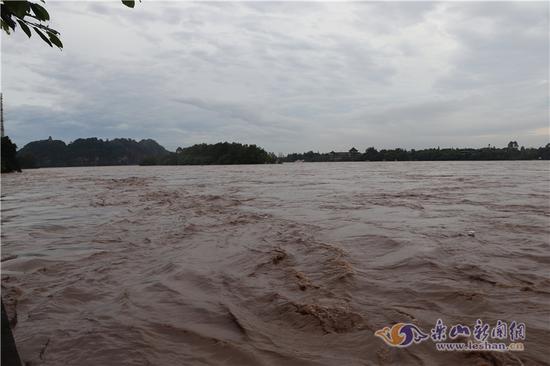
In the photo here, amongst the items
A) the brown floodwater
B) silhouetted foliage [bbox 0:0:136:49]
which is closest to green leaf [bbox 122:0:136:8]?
silhouetted foliage [bbox 0:0:136:49]

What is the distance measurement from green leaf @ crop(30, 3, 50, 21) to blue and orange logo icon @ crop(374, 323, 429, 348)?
2858 millimetres

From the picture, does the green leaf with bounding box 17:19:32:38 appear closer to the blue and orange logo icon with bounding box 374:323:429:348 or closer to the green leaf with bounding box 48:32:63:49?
the green leaf with bounding box 48:32:63:49

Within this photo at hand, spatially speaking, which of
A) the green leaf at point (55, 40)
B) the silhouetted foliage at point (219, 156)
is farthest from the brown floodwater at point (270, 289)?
the silhouetted foliage at point (219, 156)

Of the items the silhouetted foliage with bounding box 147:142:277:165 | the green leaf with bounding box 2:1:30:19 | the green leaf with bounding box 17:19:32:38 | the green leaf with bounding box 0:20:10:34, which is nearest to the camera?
the green leaf with bounding box 2:1:30:19

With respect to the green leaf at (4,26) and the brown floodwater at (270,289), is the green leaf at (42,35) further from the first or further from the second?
the brown floodwater at (270,289)

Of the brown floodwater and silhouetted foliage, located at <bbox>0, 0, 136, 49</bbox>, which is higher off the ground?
silhouetted foliage, located at <bbox>0, 0, 136, 49</bbox>

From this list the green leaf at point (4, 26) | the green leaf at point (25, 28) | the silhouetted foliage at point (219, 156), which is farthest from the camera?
the silhouetted foliage at point (219, 156)

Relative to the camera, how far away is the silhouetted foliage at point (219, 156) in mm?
100062

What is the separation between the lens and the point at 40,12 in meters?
1.63

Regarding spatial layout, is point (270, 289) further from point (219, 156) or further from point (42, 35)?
point (219, 156)

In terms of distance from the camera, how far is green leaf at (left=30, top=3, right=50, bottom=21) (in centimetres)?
161

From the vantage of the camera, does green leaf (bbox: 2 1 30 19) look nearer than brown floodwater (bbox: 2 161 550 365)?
Yes

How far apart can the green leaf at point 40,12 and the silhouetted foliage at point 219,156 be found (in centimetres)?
A: 9827

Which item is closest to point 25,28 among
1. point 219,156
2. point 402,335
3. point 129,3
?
point 129,3
